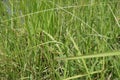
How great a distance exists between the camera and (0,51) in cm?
123

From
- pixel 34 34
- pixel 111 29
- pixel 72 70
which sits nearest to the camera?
pixel 72 70

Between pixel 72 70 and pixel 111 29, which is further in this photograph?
pixel 111 29

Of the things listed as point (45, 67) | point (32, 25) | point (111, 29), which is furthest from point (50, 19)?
point (111, 29)

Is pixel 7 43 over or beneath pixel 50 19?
beneath

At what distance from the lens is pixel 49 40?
1229 mm

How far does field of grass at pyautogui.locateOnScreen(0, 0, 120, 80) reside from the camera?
112cm

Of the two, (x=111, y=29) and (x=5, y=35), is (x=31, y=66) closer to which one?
A: (x=5, y=35)

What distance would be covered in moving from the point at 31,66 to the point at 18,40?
0.16m

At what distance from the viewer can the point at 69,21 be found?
53.2 inches

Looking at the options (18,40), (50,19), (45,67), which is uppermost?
(50,19)

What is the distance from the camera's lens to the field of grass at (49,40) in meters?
1.12

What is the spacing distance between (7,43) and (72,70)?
0.39 meters

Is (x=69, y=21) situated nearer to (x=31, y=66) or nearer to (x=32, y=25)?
(x=32, y=25)

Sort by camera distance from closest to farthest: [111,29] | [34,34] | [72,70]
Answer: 1. [72,70]
2. [34,34]
3. [111,29]
